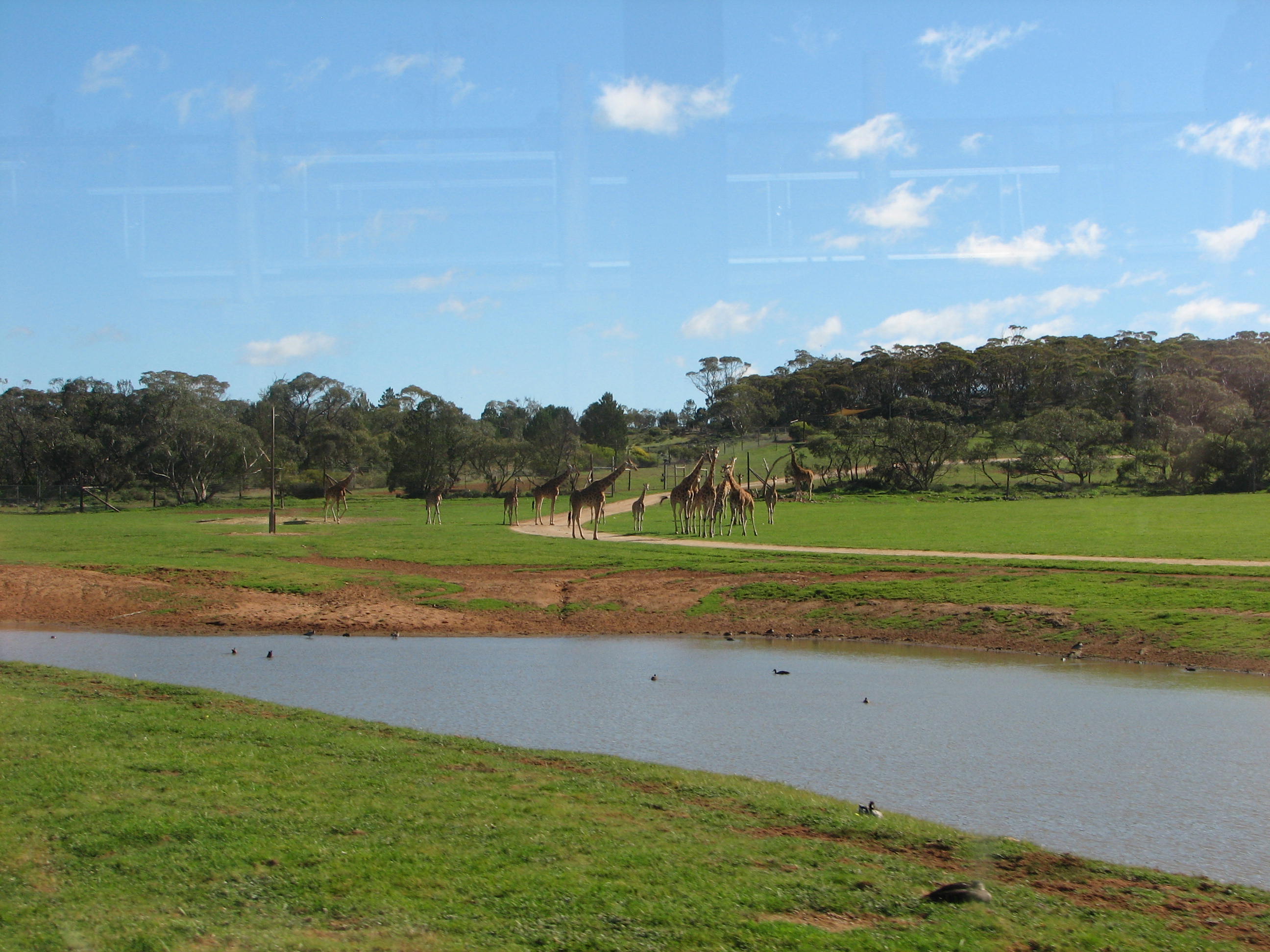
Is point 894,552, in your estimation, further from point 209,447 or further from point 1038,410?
point 1038,410

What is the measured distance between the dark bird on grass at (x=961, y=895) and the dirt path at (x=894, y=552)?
73.5 ft

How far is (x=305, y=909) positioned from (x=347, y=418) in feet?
313

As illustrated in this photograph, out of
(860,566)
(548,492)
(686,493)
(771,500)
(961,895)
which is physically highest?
(686,493)

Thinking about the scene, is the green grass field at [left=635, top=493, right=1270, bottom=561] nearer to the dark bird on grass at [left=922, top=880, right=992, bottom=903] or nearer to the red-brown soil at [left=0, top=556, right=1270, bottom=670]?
the red-brown soil at [left=0, top=556, right=1270, bottom=670]

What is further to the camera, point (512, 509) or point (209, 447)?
point (209, 447)

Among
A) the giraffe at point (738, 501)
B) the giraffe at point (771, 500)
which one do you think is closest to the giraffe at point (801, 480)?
the giraffe at point (771, 500)

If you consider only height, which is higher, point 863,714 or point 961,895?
point 961,895

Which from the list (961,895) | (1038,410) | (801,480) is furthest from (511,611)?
(1038,410)

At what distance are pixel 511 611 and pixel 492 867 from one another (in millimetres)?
17648

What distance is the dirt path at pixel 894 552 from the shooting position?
26.3 meters

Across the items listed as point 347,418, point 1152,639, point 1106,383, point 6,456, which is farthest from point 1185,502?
point 6,456

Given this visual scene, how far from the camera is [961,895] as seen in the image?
6.47m

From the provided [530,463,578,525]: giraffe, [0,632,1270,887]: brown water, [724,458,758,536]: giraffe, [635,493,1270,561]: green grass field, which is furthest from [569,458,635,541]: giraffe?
[0,632,1270,887]: brown water

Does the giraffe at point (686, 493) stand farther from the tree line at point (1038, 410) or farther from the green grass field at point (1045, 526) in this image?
the tree line at point (1038, 410)
